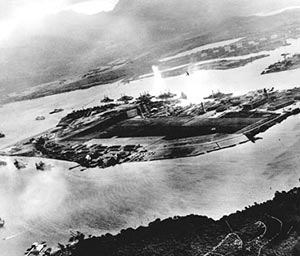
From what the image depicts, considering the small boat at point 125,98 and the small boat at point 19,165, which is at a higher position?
the small boat at point 19,165

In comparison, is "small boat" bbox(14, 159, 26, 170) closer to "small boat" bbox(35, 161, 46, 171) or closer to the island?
the island

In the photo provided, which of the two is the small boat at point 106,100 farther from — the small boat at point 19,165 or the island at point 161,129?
the small boat at point 19,165

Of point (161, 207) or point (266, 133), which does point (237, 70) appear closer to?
point (266, 133)

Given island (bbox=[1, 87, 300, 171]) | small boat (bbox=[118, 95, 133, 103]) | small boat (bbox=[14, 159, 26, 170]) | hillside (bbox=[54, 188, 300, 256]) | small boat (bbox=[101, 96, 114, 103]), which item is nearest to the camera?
hillside (bbox=[54, 188, 300, 256])

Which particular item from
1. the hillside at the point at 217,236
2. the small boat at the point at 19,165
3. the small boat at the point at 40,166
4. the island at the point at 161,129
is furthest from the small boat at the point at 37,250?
the small boat at the point at 19,165

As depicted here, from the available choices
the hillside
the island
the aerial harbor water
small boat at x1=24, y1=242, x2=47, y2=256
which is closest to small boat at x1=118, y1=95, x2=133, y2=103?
the island

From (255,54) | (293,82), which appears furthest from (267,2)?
(293,82)

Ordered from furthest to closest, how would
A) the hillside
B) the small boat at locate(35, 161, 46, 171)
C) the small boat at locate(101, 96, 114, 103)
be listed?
the small boat at locate(101, 96, 114, 103) < the small boat at locate(35, 161, 46, 171) < the hillside

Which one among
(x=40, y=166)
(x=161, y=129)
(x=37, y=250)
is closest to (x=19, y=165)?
(x=40, y=166)
